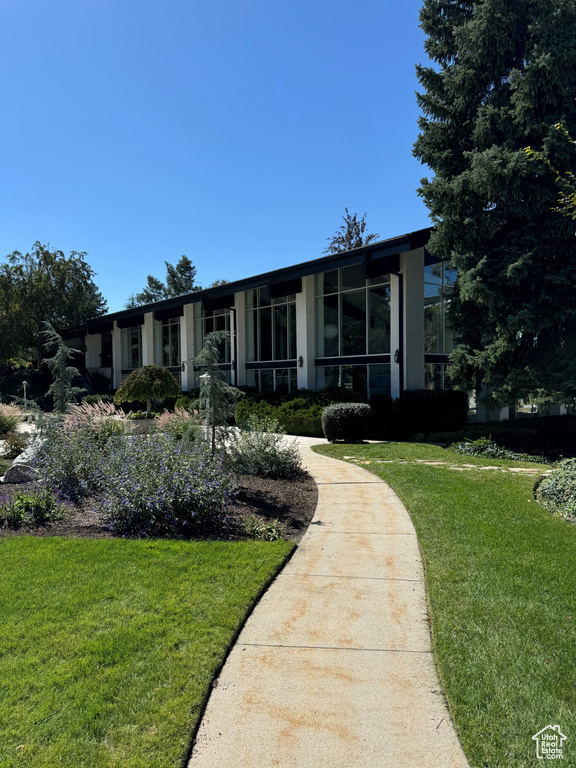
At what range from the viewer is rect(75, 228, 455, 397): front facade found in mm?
15711

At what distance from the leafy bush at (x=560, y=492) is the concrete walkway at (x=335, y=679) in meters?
2.89

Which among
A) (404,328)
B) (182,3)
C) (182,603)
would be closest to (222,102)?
(182,3)

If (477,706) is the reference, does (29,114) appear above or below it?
above

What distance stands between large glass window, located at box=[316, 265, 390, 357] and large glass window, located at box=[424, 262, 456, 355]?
144cm

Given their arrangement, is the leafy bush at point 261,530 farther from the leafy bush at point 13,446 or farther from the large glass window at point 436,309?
the large glass window at point 436,309

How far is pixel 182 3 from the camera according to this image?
34.2 ft

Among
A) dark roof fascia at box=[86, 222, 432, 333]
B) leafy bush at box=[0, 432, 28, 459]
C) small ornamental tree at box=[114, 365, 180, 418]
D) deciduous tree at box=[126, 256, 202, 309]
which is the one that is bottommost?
leafy bush at box=[0, 432, 28, 459]

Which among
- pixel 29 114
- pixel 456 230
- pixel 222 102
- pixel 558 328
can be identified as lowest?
pixel 558 328

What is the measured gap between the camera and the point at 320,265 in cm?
1709

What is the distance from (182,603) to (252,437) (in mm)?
5243

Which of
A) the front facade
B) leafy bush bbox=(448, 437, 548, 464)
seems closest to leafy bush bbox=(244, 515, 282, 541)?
leafy bush bbox=(448, 437, 548, 464)

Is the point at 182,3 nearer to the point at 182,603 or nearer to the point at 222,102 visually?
the point at 222,102

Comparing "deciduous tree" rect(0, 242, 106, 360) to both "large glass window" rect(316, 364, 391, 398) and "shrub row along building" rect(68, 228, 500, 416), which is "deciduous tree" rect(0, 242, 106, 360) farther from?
"large glass window" rect(316, 364, 391, 398)

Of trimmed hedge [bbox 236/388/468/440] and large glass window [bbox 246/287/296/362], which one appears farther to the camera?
large glass window [bbox 246/287/296/362]
